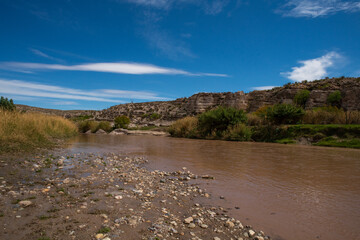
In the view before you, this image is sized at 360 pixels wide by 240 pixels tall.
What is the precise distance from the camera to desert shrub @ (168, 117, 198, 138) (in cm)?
2438

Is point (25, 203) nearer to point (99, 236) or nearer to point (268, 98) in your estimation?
point (99, 236)

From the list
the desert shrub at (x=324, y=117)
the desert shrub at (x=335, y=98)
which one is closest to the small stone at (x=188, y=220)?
the desert shrub at (x=324, y=117)

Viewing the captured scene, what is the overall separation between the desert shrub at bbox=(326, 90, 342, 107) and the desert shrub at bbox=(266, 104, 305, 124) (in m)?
16.2

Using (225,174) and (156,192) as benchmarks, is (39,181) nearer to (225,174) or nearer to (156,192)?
(156,192)

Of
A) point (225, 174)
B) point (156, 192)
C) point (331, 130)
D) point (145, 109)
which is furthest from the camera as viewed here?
point (145, 109)

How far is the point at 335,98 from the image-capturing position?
32188mm

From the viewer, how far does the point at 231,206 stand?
3846 millimetres

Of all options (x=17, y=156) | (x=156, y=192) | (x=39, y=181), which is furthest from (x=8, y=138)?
(x=156, y=192)

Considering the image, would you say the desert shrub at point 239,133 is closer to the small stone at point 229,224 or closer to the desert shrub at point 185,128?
the desert shrub at point 185,128

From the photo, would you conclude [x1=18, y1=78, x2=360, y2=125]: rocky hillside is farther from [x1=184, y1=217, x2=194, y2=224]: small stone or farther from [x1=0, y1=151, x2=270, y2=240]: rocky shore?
[x1=184, y1=217, x2=194, y2=224]: small stone

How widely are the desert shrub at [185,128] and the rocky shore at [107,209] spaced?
→ 1885 centimetres

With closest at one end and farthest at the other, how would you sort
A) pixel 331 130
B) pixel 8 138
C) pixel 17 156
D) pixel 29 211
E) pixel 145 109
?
pixel 29 211, pixel 17 156, pixel 8 138, pixel 331 130, pixel 145 109

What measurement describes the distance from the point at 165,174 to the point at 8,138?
6.95 m

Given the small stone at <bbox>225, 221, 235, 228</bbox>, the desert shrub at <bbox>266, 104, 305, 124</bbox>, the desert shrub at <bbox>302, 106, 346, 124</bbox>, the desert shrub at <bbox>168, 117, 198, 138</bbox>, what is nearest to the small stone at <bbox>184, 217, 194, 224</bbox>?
the small stone at <bbox>225, 221, 235, 228</bbox>
